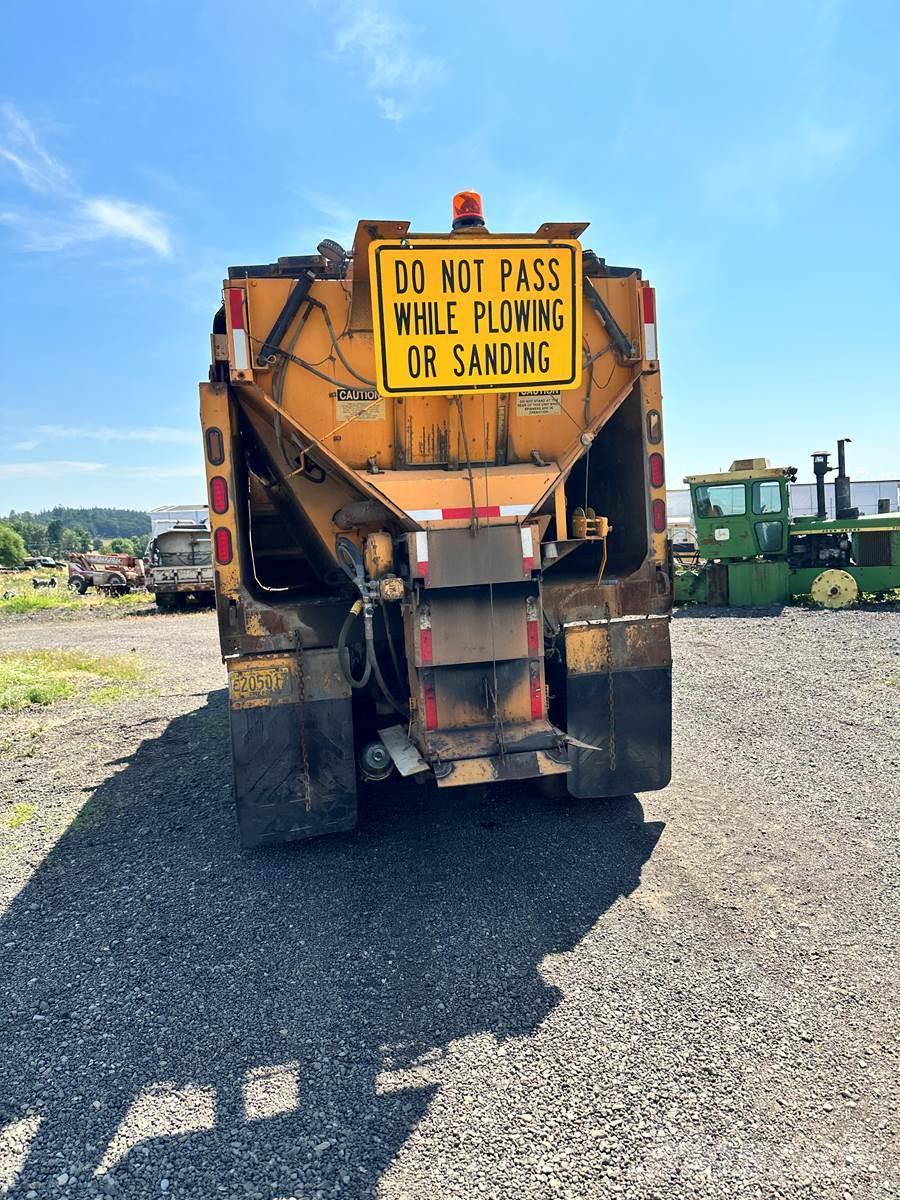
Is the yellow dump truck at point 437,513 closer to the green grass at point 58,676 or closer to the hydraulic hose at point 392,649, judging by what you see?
the hydraulic hose at point 392,649

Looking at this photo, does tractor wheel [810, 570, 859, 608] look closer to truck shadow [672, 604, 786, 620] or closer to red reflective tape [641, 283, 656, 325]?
truck shadow [672, 604, 786, 620]

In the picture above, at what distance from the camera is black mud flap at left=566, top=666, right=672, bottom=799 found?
4.40 m

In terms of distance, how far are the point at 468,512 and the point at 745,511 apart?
1190cm

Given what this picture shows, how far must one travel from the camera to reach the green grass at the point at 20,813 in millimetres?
5145

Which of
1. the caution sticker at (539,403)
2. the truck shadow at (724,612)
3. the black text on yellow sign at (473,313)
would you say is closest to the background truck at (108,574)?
the truck shadow at (724,612)

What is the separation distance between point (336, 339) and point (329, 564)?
4.27ft

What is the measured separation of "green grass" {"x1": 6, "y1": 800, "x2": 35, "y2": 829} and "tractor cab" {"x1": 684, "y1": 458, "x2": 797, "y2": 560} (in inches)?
491

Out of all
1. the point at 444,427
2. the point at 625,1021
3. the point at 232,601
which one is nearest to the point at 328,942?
the point at 625,1021

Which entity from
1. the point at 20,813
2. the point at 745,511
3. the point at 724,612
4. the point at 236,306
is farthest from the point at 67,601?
the point at 236,306

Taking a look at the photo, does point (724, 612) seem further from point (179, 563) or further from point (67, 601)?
point (67, 601)

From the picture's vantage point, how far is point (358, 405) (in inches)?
164

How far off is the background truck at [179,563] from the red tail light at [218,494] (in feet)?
56.5

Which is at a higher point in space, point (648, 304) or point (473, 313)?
point (648, 304)

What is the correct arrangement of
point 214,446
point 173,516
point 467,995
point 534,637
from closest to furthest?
point 467,995 < point 534,637 < point 214,446 < point 173,516
